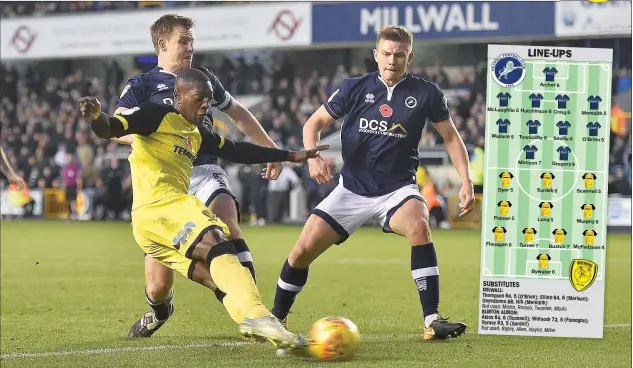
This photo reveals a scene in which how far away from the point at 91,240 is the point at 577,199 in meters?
13.7

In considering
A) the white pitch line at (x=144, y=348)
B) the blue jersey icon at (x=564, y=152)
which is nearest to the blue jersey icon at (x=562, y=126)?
the blue jersey icon at (x=564, y=152)

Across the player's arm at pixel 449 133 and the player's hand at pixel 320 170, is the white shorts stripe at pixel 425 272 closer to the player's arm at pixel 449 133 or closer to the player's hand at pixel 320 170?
the player's arm at pixel 449 133

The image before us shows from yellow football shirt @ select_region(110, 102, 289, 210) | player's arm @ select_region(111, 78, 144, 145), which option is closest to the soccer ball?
yellow football shirt @ select_region(110, 102, 289, 210)

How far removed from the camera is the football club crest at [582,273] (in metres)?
7.10

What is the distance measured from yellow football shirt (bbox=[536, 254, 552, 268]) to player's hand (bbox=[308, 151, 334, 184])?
4.78 ft

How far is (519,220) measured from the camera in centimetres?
712

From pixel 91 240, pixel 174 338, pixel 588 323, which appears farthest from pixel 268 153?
pixel 91 240

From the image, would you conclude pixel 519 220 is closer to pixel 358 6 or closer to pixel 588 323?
pixel 588 323

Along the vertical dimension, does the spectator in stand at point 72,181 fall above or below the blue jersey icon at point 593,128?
below

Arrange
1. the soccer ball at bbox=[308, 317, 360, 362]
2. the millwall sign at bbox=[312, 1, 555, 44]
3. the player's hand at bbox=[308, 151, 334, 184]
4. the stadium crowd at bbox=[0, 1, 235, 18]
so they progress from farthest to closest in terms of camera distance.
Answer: the stadium crowd at bbox=[0, 1, 235, 18] → the millwall sign at bbox=[312, 1, 555, 44] → the player's hand at bbox=[308, 151, 334, 184] → the soccer ball at bbox=[308, 317, 360, 362]

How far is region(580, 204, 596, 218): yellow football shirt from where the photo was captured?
702 centimetres

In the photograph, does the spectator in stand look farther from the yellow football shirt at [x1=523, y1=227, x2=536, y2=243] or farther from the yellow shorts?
the yellow shorts

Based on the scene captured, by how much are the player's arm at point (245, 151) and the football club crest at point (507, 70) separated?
1.37 meters

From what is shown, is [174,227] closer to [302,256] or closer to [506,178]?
[302,256]
